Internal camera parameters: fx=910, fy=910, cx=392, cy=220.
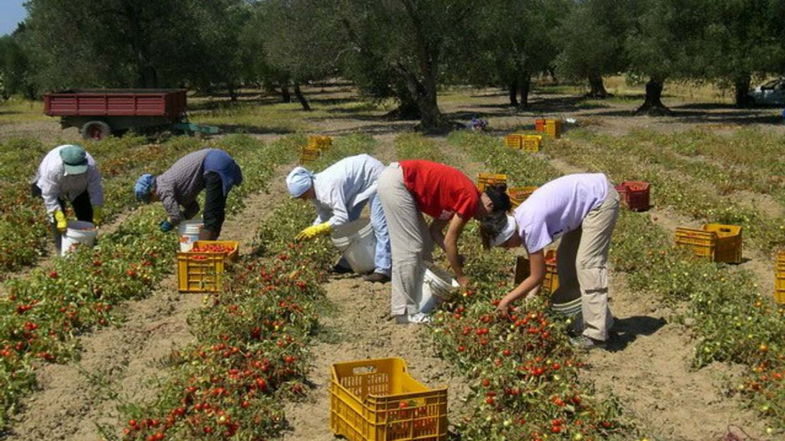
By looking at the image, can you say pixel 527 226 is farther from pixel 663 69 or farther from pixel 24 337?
pixel 663 69

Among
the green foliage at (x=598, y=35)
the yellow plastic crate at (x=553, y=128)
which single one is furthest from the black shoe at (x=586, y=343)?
the green foliage at (x=598, y=35)

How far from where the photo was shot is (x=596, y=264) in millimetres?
7148

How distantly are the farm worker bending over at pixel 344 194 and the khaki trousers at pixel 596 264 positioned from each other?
2359mm

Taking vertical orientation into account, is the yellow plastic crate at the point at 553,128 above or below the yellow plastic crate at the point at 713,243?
above

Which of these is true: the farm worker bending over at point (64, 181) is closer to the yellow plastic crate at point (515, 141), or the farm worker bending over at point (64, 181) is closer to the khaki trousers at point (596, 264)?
the khaki trousers at point (596, 264)

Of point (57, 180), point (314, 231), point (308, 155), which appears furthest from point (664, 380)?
point (308, 155)

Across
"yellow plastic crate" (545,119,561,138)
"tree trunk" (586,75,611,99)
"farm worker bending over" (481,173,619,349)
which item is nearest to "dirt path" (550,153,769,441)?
"farm worker bending over" (481,173,619,349)

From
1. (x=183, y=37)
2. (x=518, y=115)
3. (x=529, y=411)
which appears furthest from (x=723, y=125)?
(x=529, y=411)

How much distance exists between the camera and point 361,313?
27.6 feet

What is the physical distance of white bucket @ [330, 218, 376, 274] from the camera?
916cm

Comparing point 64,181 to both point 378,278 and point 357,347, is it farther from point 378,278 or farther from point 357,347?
point 357,347

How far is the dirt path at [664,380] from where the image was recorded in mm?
5902

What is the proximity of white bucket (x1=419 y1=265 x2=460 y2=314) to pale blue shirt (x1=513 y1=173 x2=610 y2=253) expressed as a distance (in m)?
1.10

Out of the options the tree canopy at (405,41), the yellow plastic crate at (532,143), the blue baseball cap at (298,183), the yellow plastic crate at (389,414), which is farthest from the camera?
the tree canopy at (405,41)
